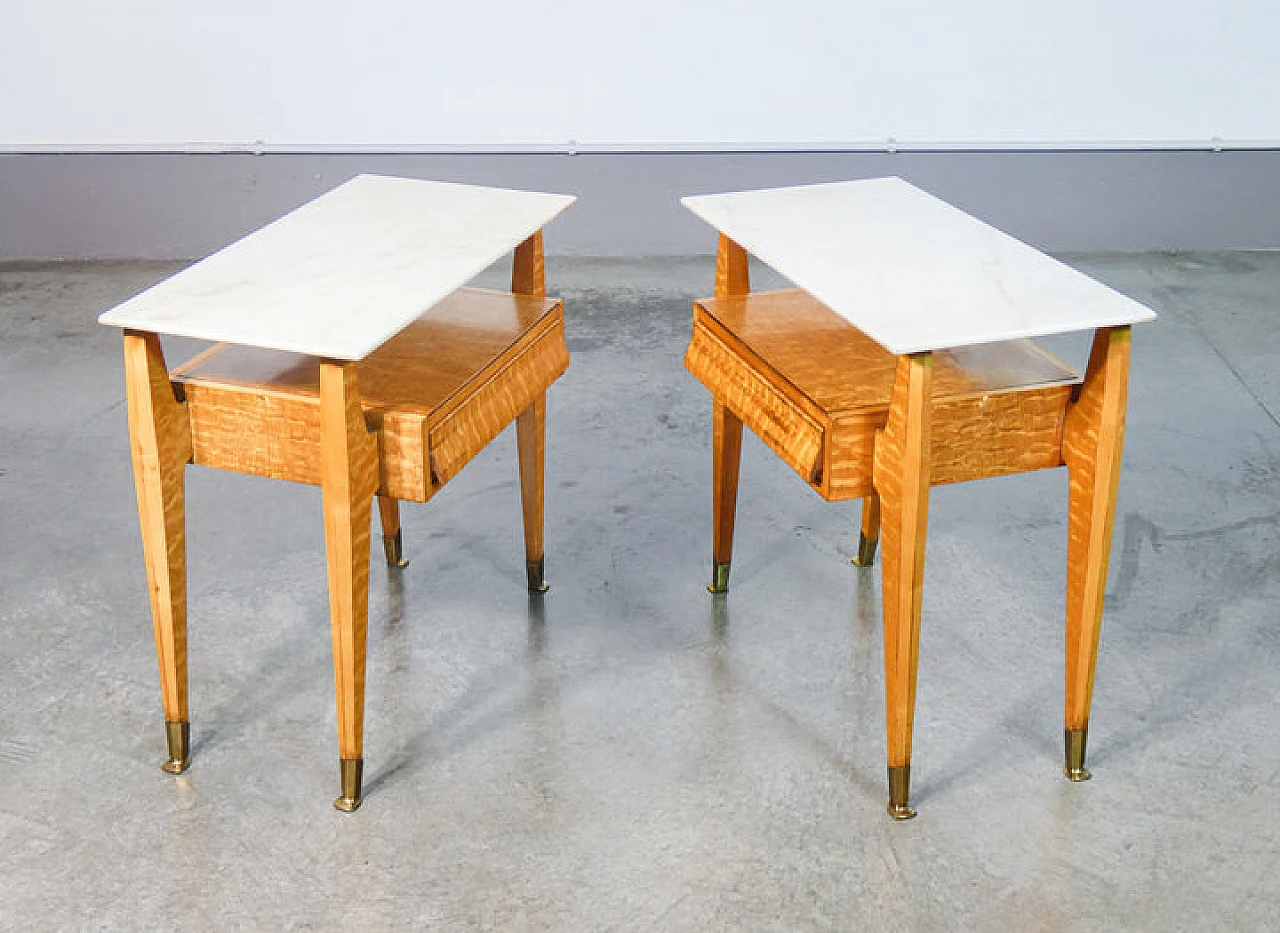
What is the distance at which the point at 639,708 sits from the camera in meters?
2.51

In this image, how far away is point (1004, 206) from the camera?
15.6 feet

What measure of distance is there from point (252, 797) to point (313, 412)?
2.12 ft

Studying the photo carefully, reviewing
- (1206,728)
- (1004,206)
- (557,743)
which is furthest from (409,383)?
(1004,206)

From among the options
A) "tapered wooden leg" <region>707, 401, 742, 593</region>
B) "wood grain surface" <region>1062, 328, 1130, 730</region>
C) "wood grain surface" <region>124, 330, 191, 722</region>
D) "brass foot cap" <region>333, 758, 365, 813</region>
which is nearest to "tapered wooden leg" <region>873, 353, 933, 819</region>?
"wood grain surface" <region>1062, 328, 1130, 730</region>

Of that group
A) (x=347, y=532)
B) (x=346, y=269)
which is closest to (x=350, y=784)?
(x=347, y=532)

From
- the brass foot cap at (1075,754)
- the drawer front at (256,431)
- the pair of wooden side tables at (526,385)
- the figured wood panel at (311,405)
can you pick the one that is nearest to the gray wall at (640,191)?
the pair of wooden side tables at (526,385)

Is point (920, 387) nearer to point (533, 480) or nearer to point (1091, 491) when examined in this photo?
point (1091, 491)

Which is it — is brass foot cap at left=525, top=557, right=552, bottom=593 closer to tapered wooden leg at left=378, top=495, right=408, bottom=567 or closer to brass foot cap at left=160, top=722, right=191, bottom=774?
tapered wooden leg at left=378, top=495, right=408, bottom=567

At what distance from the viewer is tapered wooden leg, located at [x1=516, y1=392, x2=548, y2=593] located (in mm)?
2705


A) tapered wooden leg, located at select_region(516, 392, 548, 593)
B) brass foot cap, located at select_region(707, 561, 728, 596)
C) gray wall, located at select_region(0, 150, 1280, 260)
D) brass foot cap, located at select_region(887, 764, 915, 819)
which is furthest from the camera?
gray wall, located at select_region(0, 150, 1280, 260)

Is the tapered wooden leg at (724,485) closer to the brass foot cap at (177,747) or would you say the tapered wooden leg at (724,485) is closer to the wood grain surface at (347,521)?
the wood grain surface at (347,521)

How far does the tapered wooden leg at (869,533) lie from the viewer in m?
2.90

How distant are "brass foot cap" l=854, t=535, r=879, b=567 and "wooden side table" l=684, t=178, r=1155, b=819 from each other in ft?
1.92

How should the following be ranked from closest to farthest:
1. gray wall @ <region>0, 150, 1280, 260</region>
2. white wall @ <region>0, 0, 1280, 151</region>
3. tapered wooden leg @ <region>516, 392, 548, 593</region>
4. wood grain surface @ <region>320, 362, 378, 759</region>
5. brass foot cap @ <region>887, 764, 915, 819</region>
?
wood grain surface @ <region>320, 362, 378, 759</region>
brass foot cap @ <region>887, 764, 915, 819</region>
tapered wooden leg @ <region>516, 392, 548, 593</region>
white wall @ <region>0, 0, 1280, 151</region>
gray wall @ <region>0, 150, 1280, 260</region>
